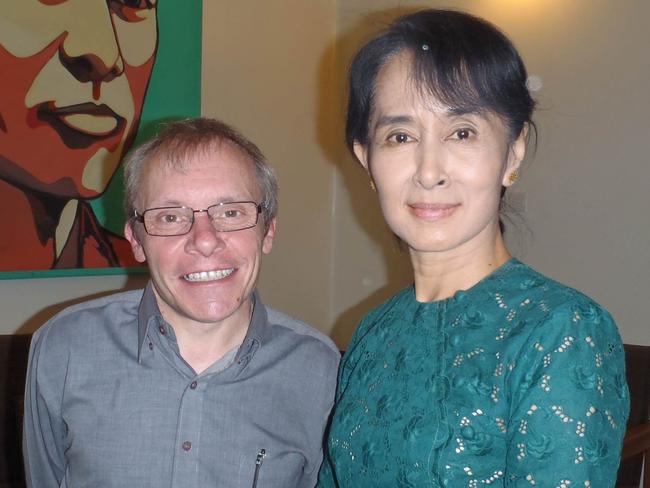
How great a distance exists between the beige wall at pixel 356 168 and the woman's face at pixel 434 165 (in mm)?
2254

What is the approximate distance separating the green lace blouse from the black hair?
0.27 m

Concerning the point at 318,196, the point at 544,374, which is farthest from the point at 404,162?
the point at 318,196

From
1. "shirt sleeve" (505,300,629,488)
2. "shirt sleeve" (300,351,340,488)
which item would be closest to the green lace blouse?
"shirt sleeve" (505,300,629,488)

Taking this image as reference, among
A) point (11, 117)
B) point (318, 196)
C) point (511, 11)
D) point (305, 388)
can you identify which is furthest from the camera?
point (318, 196)

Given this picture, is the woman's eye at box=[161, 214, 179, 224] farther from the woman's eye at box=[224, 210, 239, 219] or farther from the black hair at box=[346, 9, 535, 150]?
the black hair at box=[346, 9, 535, 150]

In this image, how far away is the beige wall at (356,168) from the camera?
10.9ft

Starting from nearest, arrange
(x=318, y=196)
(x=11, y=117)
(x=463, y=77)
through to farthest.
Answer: (x=463, y=77)
(x=11, y=117)
(x=318, y=196)

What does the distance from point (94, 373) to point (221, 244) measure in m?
0.40

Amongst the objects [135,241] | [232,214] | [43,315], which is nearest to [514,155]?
[232,214]

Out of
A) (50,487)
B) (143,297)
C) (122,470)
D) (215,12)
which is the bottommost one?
(50,487)

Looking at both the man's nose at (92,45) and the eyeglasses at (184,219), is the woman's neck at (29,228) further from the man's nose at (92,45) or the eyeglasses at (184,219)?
the eyeglasses at (184,219)

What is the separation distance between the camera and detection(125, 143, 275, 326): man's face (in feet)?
5.51

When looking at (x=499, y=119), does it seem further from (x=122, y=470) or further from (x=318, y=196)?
(x=318, y=196)

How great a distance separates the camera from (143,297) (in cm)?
179
